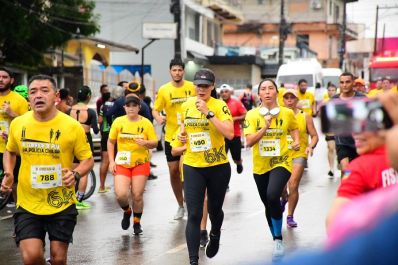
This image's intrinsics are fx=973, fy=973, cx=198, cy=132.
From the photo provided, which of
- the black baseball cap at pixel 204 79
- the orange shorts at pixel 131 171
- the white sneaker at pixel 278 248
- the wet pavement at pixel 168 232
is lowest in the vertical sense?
the wet pavement at pixel 168 232

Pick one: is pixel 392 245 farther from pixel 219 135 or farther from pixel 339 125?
pixel 219 135

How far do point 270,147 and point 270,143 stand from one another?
0.19 ft

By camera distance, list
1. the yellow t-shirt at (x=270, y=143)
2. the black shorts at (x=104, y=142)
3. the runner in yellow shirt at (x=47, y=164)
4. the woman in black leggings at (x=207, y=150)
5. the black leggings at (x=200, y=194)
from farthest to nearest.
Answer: the black shorts at (x=104, y=142), the yellow t-shirt at (x=270, y=143), the woman in black leggings at (x=207, y=150), the black leggings at (x=200, y=194), the runner in yellow shirt at (x=47, y=164)

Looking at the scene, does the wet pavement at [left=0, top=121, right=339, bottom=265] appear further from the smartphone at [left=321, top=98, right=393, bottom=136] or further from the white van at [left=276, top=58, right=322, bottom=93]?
the white van at [left=276, top=58, right=322, bottom=93]

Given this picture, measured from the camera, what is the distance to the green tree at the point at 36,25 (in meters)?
28.1

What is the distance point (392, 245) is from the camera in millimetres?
2195

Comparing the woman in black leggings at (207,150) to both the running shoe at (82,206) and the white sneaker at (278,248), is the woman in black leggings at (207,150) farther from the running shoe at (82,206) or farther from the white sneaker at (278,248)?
the running shoe at (82,206)

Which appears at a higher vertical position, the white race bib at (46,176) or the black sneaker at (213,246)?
the white race bib at (46,176)

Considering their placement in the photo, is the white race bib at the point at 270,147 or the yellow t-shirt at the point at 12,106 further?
the yellow t-shirt at the point at 12,106

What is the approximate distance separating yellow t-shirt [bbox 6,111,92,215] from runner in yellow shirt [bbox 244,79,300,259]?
9.12 feet

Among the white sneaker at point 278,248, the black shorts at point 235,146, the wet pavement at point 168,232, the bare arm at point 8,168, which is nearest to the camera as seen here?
the bare arm at point 8,168

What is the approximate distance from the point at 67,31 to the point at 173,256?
76.9 feet

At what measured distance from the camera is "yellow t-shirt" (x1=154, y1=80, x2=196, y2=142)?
12711 millimetres

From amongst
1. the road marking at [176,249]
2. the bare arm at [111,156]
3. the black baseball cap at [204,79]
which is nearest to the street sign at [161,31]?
the bare arm at [111,156]
